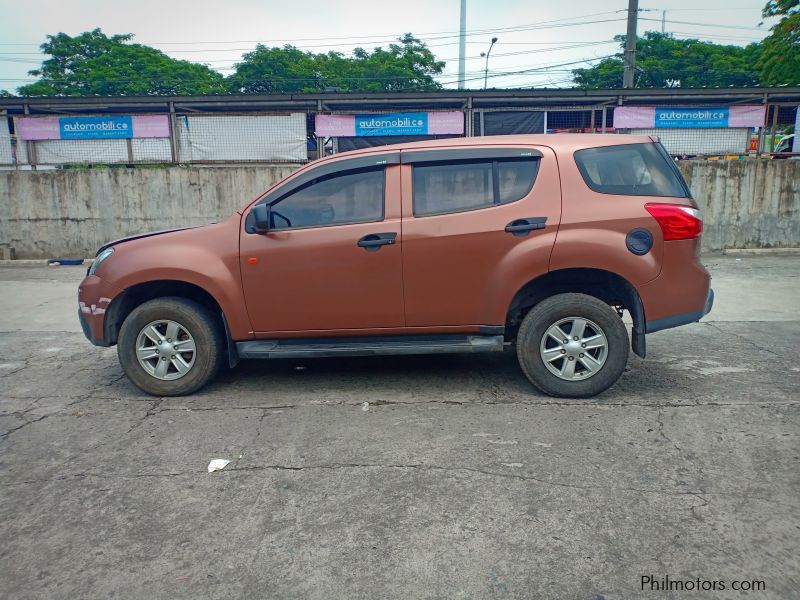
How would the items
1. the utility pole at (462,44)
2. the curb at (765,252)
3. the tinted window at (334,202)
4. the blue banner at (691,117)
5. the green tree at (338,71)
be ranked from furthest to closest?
the green tree at (338,71) → the utility pole at (462,44) → the blue banner at (691,117) → the curb at (765,252) → the tinted window at (334,202)

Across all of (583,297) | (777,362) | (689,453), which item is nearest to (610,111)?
(777,362)

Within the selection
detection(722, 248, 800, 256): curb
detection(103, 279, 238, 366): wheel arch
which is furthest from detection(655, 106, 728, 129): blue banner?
detection(103, 279, 238, 366): wheel arch

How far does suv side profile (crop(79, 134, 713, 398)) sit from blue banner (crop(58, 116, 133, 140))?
10721 millimetres

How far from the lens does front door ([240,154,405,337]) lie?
184 inches

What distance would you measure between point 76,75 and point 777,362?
57132 mm

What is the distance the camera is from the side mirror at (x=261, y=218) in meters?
4.65

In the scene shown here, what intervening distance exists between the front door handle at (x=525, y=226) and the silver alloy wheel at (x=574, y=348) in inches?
28.0

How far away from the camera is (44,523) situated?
3.04m

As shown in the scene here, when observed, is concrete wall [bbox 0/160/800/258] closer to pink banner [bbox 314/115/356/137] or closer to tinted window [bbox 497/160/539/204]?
pink banner [bbox 314/115/356/137]

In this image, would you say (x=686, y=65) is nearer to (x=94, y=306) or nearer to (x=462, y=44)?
(x=462, y=44)

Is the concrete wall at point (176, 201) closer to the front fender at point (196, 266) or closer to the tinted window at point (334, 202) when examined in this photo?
the front fender at point (196, 266)

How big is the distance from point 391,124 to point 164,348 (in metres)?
10.9

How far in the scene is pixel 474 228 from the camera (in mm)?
4594

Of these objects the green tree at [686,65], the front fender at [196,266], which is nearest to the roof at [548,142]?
the front fender at [196,266]
